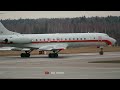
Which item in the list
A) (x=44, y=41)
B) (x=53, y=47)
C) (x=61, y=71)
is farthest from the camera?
(x=44, y=41)

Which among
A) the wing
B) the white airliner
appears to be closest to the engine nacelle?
the white airliner

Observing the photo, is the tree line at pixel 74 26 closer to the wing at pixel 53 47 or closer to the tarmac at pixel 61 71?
the wing at pixel 53 47

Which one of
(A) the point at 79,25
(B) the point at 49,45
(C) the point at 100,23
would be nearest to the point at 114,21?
(C) the point at 100,23

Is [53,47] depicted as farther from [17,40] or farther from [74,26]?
[74,26]

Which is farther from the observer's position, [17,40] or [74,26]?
[74,26]

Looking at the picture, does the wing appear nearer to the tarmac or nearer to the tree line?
the tarmac

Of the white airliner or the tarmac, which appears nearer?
the tarmac

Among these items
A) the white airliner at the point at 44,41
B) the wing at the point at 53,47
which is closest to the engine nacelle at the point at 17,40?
the white airliner at the point at 44,41

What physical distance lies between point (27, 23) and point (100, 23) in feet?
78.0

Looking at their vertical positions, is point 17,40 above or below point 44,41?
above

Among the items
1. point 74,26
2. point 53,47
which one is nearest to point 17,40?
point 53,47

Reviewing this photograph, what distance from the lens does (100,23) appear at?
10300cm
